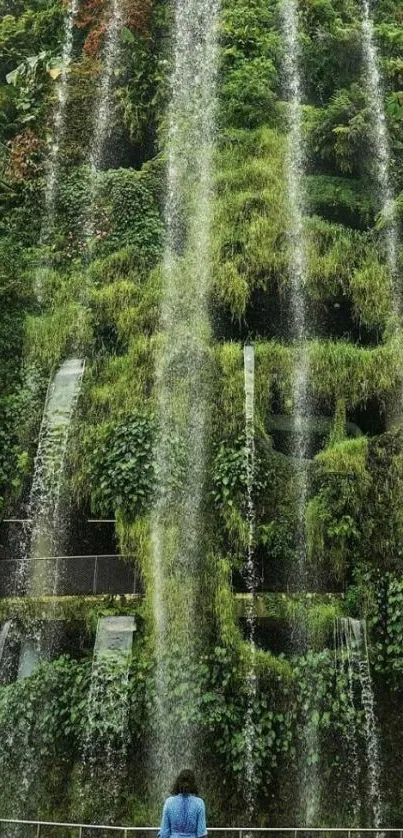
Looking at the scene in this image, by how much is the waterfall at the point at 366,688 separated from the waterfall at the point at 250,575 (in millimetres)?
1199

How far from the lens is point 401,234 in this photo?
15.3m

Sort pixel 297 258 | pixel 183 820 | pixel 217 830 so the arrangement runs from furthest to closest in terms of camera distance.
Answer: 1. pixel 297 258
2. pixel 217 830
3. pixel 183 820

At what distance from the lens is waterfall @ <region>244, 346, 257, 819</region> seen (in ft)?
32.3

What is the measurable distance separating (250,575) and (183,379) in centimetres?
335

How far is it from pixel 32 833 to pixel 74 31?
58.6 feet

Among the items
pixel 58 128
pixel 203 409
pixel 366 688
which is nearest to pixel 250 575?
pixel 366 688

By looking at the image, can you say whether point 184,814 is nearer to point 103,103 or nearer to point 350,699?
point 350,699

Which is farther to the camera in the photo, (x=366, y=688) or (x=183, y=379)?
(x=183, y=379)

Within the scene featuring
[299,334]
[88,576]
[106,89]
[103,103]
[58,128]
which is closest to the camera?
[88,576]

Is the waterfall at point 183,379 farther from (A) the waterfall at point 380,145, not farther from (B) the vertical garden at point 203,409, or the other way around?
(A) the waterfall at point 380,145

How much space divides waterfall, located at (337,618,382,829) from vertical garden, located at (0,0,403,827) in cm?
3

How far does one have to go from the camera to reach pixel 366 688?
33.7ft

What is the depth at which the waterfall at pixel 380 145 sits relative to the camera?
1502cm

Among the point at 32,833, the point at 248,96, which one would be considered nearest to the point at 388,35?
the point at 248,96
